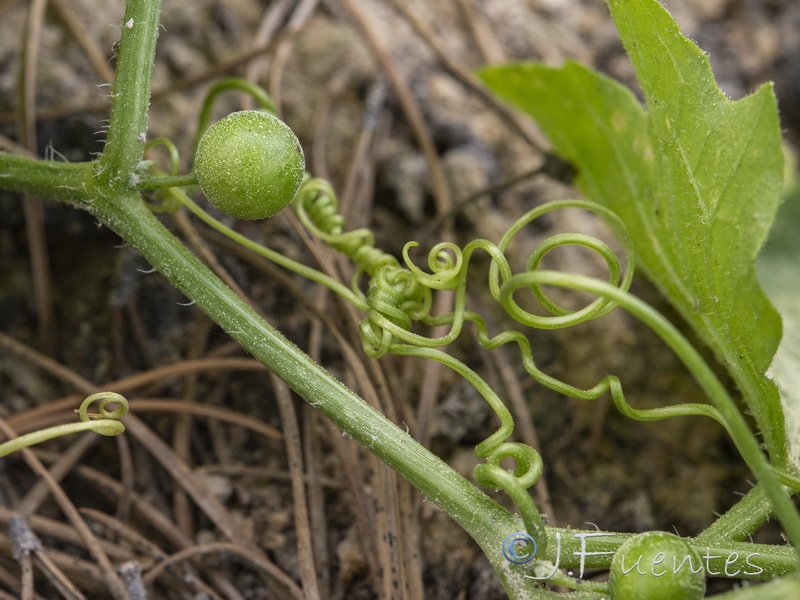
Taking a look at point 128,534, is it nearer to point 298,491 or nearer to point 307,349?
point 298,491

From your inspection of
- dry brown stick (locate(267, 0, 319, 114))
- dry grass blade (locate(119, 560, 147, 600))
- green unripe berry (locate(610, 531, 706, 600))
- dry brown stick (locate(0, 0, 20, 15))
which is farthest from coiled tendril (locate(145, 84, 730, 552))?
dry brown stick (locate(0, 0, 20, 15))

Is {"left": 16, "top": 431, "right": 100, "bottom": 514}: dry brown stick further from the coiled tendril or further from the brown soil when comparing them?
the coiled tendril

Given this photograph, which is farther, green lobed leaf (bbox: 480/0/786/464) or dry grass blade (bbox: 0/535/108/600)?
dry grass blade (bbox: 0/535/108/600)

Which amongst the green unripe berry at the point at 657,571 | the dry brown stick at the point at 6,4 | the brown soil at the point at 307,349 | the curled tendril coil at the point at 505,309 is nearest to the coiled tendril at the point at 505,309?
the curled tendril coil at the point at 505,309

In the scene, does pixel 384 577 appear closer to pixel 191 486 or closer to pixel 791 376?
pixel 191 486

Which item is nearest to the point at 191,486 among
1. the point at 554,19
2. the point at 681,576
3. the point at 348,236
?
the point at 348,236

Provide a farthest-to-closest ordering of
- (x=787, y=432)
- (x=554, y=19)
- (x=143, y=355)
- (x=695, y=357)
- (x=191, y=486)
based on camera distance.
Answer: (x=554, y=19) → (x=143, y=355) → (x=191, y=486) → (x=787, y=432) → (x=695, y=357)
